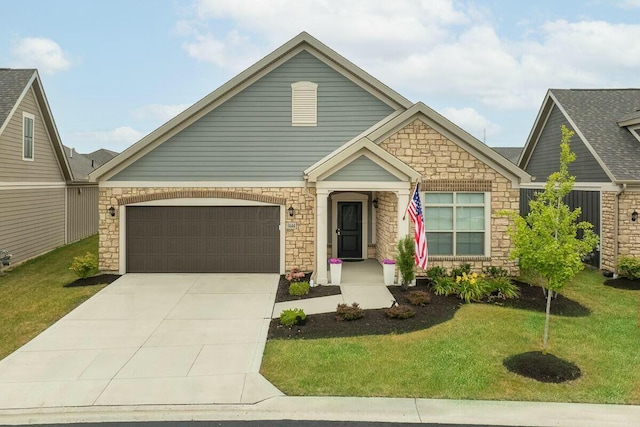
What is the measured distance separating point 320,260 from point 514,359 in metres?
6.63

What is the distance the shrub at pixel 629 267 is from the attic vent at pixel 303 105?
10.9 m

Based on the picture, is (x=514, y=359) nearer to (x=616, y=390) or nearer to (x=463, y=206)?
(x=616, y=390)

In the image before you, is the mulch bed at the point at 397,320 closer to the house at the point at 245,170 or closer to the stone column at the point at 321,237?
the stone column at the point at 321,237

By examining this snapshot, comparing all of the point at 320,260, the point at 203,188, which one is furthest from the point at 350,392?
the point at 203,188

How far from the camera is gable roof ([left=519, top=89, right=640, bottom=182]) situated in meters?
15.3

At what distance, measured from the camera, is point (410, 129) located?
13703 millimetres

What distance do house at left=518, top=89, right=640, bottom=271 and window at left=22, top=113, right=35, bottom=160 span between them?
21335mm

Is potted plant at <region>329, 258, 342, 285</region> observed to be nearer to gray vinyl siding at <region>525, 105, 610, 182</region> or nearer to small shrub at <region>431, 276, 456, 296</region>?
small shrub at <region>431, 276, 456, 296</region>

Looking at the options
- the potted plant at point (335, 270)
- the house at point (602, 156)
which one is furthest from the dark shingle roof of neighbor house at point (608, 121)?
the potted plant at point (335, 270)

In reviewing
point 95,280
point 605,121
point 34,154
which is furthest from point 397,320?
point 34,154

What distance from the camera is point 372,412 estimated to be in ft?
19.7

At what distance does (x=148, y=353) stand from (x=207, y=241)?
A: 702 centimetres

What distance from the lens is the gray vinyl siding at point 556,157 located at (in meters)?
16.2

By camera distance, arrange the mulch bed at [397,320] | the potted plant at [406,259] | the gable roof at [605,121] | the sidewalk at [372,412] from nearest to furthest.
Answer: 1. the sidewalk at [372,412]
2. the mulch bed at [397,320]
3. the potted plant at [406,259]
4. the gable roof at [605,121]
